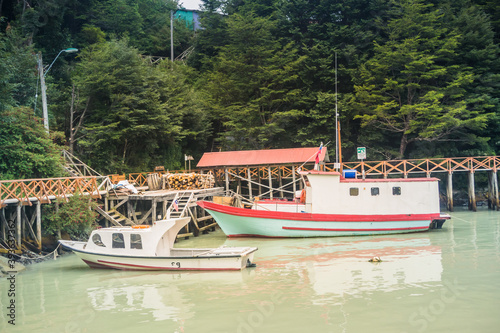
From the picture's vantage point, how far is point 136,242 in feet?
53.9

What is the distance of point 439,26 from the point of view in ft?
118

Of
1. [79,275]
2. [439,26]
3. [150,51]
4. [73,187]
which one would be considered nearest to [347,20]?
[439,26]

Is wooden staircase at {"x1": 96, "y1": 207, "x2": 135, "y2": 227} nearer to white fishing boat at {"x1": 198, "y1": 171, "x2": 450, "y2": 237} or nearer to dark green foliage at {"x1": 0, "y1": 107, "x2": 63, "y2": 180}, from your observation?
dark green foliage at {"x1": 0, "y1": 107, "x2": 63, "y2": 180}

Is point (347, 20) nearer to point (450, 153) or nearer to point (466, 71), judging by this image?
point (466, 71)

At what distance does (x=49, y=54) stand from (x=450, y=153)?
99.0ft

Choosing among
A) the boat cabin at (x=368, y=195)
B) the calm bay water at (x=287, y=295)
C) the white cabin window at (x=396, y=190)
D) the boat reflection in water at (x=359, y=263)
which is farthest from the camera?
the white cabin window at (x=396, y=190)

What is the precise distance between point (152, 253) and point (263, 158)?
1430 centimetres

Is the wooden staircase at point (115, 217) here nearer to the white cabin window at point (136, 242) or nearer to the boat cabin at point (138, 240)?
the boat cabin at point (138, 240)

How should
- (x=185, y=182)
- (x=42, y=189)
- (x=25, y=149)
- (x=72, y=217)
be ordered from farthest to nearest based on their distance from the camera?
(x=185, y=182)
(x=25, y=149)
(x=72, y=217)
(x=42, y=189)

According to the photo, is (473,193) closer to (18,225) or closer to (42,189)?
(42,189)

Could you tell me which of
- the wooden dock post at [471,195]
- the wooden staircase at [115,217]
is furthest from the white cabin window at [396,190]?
the wooden staircase at [115,217]

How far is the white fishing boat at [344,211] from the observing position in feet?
74.2

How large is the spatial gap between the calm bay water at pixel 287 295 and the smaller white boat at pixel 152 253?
1.17 feet

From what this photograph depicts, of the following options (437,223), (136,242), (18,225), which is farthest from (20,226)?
(437,223)
